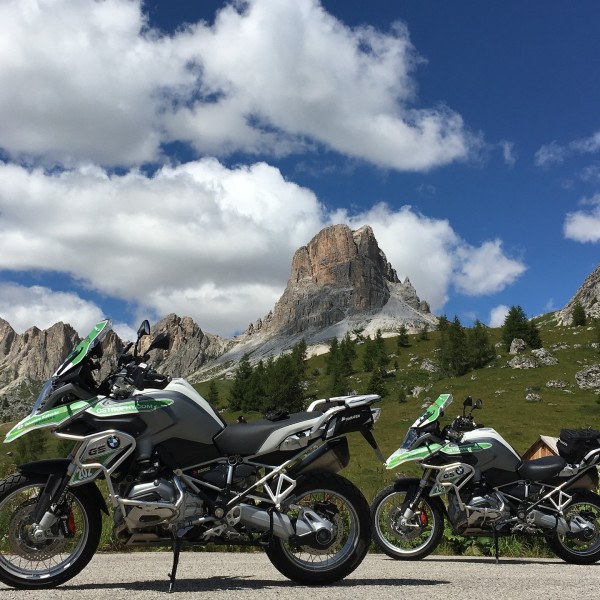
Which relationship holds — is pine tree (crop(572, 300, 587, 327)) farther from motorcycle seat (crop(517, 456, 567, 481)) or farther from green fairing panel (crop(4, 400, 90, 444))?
green fairing panel (crop(4, 400, 90, 444))

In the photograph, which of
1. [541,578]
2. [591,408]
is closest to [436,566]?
[541,578]

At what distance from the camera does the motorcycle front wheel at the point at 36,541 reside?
5.14 m

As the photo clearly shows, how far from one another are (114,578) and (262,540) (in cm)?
153

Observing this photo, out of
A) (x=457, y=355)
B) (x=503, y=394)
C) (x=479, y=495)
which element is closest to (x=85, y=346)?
(x=479, y=495)

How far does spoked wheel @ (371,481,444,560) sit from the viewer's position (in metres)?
8.07

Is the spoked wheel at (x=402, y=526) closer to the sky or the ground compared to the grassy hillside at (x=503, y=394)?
closer to the ground

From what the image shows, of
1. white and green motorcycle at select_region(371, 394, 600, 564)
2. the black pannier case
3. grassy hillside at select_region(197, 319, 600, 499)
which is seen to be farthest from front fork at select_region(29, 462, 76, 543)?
grassy hillside at select_region(197, 319, 600, 499)

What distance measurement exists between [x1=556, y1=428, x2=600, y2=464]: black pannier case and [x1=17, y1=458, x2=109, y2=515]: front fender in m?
6.73

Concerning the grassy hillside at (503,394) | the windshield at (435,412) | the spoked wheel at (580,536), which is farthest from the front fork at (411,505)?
the grassy hillside at (503,394)

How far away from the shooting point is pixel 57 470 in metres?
5.32

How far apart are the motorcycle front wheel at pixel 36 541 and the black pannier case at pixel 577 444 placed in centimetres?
683

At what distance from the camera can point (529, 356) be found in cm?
10644

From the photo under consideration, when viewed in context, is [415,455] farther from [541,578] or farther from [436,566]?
[541,578]

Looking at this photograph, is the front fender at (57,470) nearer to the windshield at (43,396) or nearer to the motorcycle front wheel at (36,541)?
the motorcycle front wheel at (36,541)
